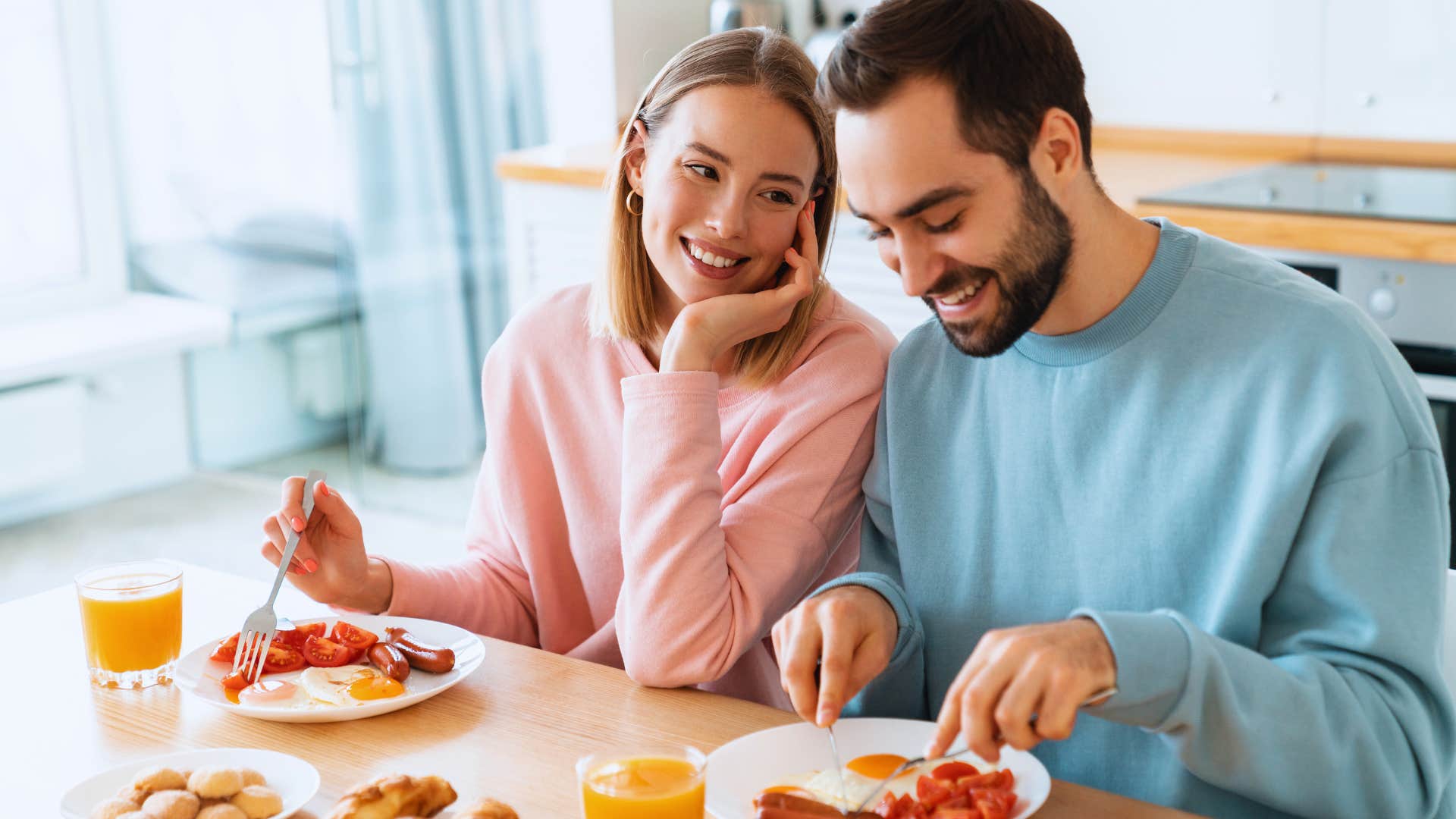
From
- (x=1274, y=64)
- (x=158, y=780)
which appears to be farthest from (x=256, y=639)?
(x=1274, y=64)

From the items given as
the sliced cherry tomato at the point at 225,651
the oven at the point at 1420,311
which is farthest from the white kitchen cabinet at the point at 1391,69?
the sliced cherry tomato at the point at 225,651

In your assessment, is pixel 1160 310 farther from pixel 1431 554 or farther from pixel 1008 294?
pixel 1431 554

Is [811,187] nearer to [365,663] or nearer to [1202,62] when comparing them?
[365,663]

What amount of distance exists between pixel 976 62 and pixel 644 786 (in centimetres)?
59

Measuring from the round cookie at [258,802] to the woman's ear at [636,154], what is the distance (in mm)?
780

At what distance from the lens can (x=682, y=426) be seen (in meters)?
1.31

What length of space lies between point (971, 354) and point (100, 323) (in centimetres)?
319

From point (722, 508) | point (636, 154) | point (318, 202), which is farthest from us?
point (318, 202)

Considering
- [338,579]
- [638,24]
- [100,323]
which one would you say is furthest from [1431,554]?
[100,323]

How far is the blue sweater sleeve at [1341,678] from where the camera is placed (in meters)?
0.99

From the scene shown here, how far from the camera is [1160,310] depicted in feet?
3.84

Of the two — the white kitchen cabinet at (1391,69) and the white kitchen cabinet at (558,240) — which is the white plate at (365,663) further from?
the white kitchen cabinet at (1391,69)

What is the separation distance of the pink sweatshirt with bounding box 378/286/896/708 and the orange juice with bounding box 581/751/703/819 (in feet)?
0.86

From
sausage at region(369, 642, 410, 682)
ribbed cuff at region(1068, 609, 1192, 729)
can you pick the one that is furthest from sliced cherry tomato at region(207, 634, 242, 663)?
ribbed cuff at region(1068, 609, 1192, 729)
